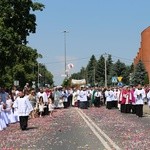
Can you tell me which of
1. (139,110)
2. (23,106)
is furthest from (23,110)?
(139,110)

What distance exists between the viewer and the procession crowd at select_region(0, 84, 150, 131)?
76.1ft

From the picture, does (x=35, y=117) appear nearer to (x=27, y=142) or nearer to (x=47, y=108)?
(x=47, y=108)

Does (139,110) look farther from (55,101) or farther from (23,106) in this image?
(55,101)

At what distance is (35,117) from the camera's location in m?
32.3

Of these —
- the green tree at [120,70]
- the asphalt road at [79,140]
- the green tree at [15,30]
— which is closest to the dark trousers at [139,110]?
the asphalt road at [79,140]

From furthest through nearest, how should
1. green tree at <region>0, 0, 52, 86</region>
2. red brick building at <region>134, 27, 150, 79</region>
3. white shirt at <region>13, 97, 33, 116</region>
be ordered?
red brick building at <region>134, 27, 150, 79</region>
green tree at <region>0, 0, 52, 86</region>
white shirt at <region>13, 97, 33, 116</region>

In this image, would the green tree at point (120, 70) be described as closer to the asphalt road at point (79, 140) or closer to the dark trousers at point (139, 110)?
the dark trousers at point (139, 110)

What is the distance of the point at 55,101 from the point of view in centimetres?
4541

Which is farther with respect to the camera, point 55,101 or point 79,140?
point 55,101

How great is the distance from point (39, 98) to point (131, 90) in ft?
19.8

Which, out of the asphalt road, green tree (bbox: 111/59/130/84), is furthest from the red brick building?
the asphalt road

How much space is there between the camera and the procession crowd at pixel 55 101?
2320 cm

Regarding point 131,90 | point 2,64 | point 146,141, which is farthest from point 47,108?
point 146,141

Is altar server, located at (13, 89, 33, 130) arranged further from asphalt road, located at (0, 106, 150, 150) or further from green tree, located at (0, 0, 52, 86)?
green tree, located at (0, 0, 52, 86)
